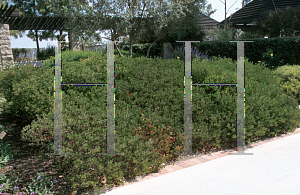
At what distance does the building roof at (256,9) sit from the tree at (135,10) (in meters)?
8.92

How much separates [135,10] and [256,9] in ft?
43.5

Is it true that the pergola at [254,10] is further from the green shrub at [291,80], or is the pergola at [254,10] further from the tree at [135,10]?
the green shrub at [291,80]

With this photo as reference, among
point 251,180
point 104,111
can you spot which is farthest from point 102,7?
point 251,180

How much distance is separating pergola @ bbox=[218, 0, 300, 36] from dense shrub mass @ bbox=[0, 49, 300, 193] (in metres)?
18.9

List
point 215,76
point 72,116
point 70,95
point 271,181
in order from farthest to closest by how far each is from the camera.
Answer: point 215,76, point 70,95, point 72,116, point 271,181

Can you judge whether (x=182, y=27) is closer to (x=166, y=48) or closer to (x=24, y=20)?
(x=166, y=48)

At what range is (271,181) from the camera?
301cm

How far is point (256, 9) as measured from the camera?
74.7 ft

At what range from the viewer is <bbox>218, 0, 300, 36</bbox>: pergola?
21661mm

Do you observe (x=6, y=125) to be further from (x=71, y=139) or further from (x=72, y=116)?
(x=71, y=139)

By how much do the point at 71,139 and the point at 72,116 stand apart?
0.61 metres

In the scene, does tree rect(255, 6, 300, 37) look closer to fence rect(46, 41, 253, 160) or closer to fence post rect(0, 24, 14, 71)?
fence rect(46, 41, 253, 160)

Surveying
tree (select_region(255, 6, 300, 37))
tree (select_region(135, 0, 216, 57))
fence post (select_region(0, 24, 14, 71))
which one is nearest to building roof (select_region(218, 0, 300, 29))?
tree (select_region(255, 6, 300, 37))

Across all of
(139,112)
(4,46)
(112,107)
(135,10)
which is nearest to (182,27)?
(135,10)
